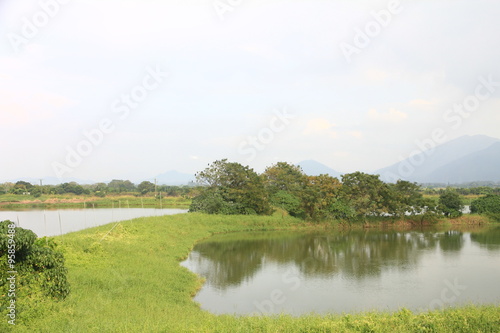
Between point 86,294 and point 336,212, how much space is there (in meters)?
23.8

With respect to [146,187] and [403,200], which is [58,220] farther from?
[146,187]

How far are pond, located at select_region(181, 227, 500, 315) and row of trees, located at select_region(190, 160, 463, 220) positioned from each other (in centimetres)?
435

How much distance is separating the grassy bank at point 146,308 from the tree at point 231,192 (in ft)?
35.6

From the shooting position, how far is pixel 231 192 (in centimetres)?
3016

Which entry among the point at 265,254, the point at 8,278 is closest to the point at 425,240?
the point at 265,254

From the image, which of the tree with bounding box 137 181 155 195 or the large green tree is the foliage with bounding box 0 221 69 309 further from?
the tree with bounding box 137 181 155 195

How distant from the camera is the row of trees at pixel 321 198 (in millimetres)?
29516

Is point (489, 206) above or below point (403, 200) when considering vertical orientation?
below

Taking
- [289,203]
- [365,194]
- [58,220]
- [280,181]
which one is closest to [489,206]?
[365,194]

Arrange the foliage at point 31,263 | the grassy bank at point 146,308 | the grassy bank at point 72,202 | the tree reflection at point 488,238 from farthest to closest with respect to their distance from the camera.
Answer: the grassy bank at point 72,202 → the tree reflection at point 488,238 → the foliage at point 31,263 → the grassy bank at point 146,308

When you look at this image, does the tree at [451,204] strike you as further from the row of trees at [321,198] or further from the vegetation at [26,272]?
the vegetation at [26,272]

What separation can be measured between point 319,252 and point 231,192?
11758mm

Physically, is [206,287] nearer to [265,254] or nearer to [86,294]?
[86,294]

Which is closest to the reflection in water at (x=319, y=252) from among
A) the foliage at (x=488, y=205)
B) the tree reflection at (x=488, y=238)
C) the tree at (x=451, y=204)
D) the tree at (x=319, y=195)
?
the tree reflection at (x=488, y=238)
